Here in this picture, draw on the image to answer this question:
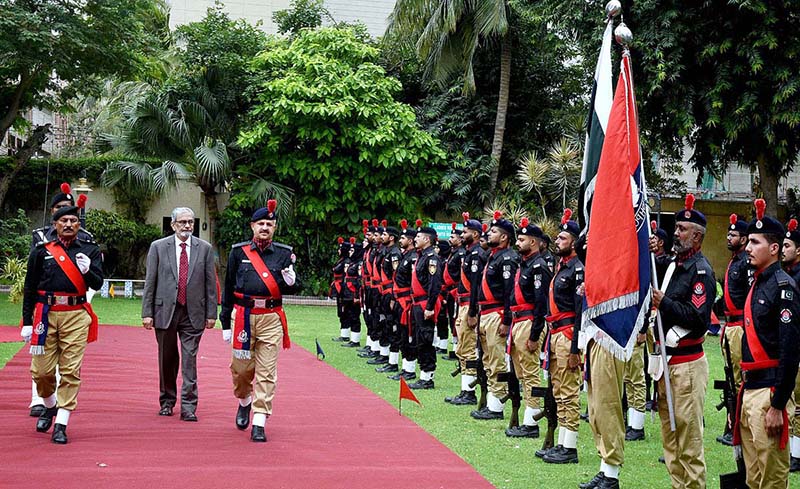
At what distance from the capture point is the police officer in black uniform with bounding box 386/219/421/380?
12430 millimetres

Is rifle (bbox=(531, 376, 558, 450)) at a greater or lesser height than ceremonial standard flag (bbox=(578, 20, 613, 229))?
lesser

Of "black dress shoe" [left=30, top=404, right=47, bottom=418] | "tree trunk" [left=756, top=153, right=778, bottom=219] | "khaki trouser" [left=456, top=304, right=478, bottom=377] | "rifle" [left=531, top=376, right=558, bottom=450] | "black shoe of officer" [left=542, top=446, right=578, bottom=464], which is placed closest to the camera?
"black shoe of officer" [left=542, top=446, right=578, bottom=464]

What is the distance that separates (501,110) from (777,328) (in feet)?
68.2

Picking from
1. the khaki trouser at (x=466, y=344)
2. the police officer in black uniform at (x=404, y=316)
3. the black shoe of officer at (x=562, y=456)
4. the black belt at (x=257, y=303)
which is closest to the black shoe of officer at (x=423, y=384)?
the police officer in black uniform at (x=404, y=316)

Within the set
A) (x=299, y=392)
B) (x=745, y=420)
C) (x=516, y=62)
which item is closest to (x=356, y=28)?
(x=516, y=62)

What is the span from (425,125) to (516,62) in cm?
352

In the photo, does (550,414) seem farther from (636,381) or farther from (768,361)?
(768,361)

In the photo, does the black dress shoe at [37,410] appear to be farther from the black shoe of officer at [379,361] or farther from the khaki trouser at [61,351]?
the black shoe of officer at [379,361]

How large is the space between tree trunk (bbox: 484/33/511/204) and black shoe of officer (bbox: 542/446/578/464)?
19.0m

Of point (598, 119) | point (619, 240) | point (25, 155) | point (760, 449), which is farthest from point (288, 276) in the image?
point (25, 155)

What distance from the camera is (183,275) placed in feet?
30.7

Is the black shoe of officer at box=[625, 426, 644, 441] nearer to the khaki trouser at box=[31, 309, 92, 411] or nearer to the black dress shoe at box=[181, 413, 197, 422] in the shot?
the black dress shoe at box=[181, 413, 197, 422]

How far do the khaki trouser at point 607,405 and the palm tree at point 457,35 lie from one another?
18.8 metres

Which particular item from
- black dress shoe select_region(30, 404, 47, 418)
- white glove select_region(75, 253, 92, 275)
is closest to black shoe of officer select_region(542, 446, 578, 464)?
white glove select_region(75, 253, 92, 275)
